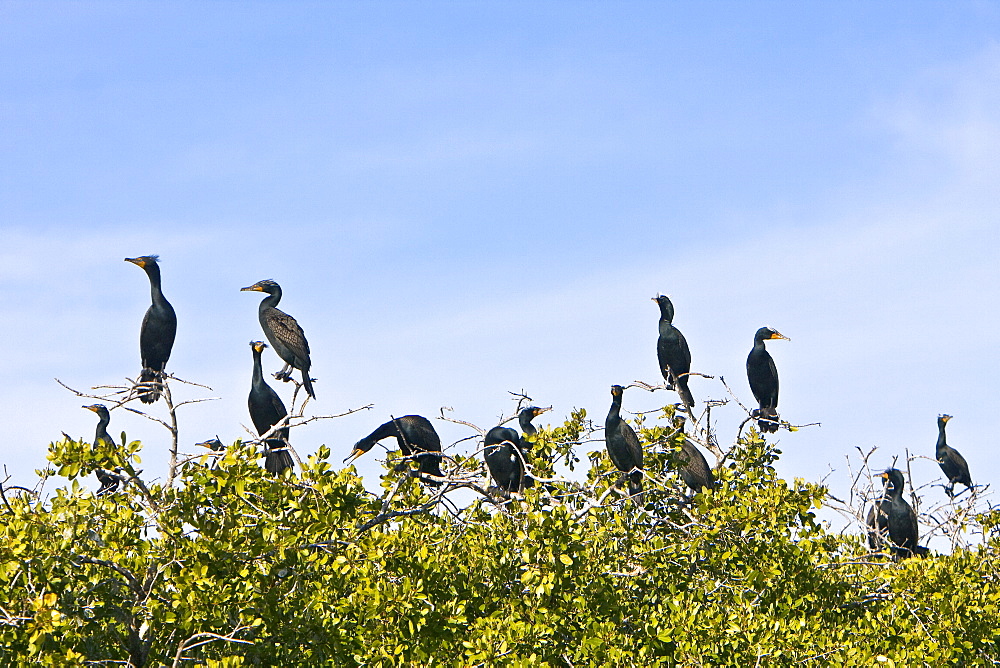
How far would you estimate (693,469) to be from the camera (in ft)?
34.2

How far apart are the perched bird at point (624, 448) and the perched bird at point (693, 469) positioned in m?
0.40

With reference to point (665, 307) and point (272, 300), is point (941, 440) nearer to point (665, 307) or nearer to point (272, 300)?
point (665, 307)

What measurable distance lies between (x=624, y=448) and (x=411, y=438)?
2.35 meters

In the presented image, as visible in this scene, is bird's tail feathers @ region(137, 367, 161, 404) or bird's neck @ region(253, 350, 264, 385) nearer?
bird's tail feathers @ region(137, 367, 161, 404)

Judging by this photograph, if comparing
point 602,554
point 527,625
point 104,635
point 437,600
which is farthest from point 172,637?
point 602,554

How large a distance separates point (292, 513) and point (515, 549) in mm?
1525

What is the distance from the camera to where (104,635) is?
20.8 ft

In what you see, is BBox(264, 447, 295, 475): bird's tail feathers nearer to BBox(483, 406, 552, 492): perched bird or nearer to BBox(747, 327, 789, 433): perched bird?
BBox(483, 406, 552, 492): perched bird

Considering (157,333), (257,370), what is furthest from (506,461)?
(157,333)

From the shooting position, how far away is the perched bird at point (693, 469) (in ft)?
Answer: 33.3

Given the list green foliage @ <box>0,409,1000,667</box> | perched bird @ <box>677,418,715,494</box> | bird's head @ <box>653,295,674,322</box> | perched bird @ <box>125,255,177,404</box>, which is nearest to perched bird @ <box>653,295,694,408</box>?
bird's head @ <box>653,295,674,322</box>

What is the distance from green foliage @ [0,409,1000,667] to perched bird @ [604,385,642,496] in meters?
1.53

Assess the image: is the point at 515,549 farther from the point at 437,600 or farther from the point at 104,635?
the point at 104,635

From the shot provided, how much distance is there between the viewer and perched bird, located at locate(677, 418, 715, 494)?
1016cm
